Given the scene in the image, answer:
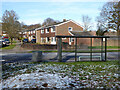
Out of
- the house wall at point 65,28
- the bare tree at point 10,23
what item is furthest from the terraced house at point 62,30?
the bare tree at point 10,23

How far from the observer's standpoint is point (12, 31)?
3325 cm

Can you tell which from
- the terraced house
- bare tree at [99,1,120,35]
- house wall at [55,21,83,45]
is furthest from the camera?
house wall at [55,21,83,45]

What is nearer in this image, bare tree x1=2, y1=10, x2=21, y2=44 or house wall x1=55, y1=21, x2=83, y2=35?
bare tree x1=2, y1=10, x2=21, y2=44

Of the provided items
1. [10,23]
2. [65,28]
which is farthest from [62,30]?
[10,23]

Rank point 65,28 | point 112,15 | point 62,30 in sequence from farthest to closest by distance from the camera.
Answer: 1. point 65,28
2. point 62,30
3. point 112,15

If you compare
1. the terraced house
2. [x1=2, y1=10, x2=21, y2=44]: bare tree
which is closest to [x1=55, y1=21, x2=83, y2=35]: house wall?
the terraced house

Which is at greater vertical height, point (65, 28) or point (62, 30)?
point (65, 28)

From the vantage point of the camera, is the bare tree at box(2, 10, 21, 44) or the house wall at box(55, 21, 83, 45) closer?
the bare tree at box(2, 10, 21, 44)

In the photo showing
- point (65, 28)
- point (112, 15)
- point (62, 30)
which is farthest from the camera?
point (65, 28)

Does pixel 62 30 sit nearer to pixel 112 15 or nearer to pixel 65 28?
pixel 65 28

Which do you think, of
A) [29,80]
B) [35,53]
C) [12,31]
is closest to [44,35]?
[12,31]

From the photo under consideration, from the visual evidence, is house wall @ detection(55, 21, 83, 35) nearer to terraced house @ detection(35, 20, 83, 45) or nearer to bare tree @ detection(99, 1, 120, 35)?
terraced house @ detection(35, 20, 83, 45)

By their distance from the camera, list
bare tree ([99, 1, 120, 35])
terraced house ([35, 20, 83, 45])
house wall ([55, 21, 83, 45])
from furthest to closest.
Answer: house wall ([55, 21, 83, 45])
terraced house ([35, 20, 83, 45])
bare tree ([99, 1, 120, 35])

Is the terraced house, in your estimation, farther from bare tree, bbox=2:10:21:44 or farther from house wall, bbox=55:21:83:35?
bare tree, bbox=2:10:21:44
